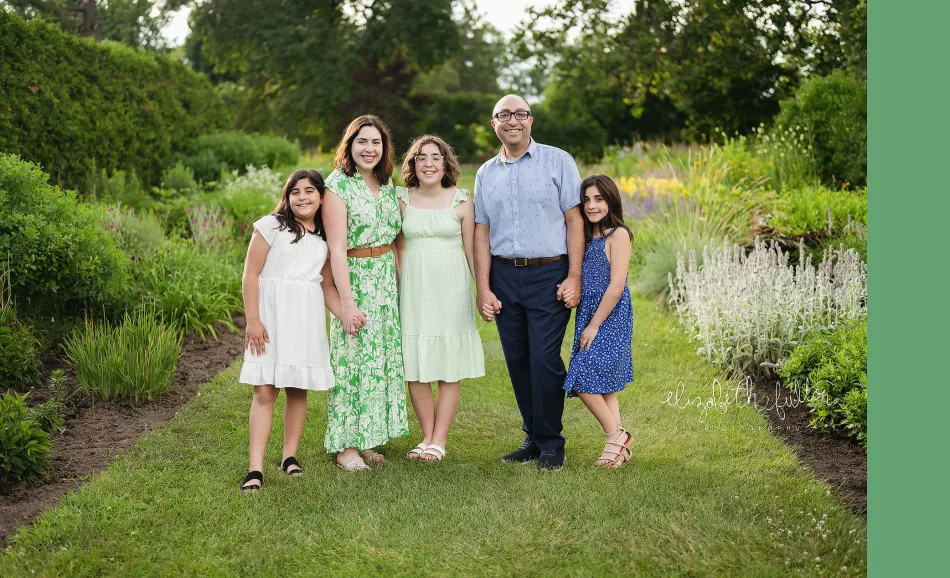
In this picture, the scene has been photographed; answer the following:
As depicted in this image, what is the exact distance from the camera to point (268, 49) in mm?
29047

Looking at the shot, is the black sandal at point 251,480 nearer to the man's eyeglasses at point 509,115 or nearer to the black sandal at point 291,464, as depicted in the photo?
the black sandal at point 291,464

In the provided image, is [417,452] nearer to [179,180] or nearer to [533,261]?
[533,261]

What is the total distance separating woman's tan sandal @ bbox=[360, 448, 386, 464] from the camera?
501cm

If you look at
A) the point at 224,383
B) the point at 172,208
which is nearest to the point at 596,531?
the point at 224,383

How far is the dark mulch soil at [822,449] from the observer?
14.5ft

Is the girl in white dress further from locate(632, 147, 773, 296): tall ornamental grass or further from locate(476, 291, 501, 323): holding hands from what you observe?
locate(632, 147, 773, 296): tall ornamental grass

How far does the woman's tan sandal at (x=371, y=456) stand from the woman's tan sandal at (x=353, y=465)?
0.40 feet

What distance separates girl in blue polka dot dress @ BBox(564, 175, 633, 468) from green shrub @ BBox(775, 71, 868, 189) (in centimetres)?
648

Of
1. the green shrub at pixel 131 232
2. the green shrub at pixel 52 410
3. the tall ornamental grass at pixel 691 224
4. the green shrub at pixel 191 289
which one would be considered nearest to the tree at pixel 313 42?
the tall ornamental grass at pixel 691 224

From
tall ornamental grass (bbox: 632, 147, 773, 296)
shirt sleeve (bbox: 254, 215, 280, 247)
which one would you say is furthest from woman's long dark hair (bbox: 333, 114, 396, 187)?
tall ornamental grass (bbox: 632, 147, 773, 296)

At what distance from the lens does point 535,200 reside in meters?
4.77

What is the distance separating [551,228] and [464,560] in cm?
189

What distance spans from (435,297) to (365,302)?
38 cm

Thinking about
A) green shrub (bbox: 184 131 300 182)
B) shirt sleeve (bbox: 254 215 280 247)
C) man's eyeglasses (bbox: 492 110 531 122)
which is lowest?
shirt sleeve (bbox: 254 215 280 247)
